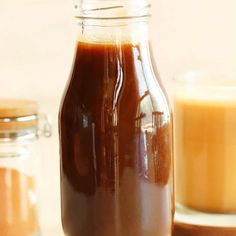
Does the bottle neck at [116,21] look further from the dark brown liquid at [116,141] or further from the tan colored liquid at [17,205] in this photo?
the tan colored liquid at [17,205]

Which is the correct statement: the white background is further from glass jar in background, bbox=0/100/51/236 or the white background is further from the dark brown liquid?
the dark brown liquid

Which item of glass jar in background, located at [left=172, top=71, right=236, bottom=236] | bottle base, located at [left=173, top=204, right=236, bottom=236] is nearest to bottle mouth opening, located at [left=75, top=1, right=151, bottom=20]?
glass jar in background, located at [left=172, top=71, right=236, bottom=236]

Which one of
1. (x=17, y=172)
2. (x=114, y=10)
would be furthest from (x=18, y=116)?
(x=114, y=10)

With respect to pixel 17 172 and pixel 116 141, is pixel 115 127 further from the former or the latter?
pixel 17 172

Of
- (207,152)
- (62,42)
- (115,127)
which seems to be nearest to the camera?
(115,127)

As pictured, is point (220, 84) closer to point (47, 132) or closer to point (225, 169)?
point (225, 169)
